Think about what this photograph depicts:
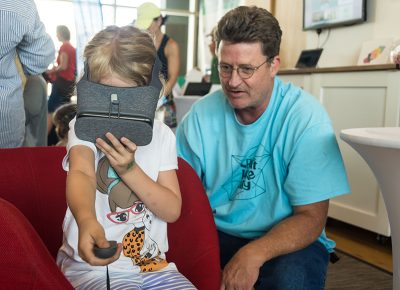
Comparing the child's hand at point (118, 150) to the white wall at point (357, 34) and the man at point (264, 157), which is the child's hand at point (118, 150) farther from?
the white wall at point (357, 34)

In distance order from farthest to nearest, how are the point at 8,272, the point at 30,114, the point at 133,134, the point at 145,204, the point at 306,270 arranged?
the point at 30,114 < the point at 306,270 < the point at 145,204 < the point at 133,134 < the point at 8,272

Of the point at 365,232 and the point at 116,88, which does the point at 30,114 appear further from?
the point at 365,232

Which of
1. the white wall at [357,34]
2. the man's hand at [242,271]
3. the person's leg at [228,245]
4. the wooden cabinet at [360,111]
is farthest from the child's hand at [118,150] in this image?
the white wall at [357,34]

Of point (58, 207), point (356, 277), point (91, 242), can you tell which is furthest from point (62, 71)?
point (91, 242)

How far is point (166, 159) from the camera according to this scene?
111 centimetres

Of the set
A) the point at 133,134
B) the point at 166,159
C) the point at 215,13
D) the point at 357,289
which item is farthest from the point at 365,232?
the point at 215,13

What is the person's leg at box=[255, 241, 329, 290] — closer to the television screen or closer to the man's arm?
the man's arm

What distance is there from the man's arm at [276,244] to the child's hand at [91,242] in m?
0.53

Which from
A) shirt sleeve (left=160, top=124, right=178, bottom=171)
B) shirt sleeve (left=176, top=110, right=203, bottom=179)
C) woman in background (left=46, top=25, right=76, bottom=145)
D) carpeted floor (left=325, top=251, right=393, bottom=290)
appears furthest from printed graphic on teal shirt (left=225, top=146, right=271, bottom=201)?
woman in background (left=46, top=25, right=76, bottom=145)

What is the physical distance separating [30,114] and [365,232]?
7.01 ft

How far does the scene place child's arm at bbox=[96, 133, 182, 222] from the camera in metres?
0.88

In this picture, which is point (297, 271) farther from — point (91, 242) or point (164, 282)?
point (91, 242)

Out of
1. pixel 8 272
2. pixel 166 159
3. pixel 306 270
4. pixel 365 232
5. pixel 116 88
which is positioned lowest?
pixel 365 232

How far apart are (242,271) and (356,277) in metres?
1.41
